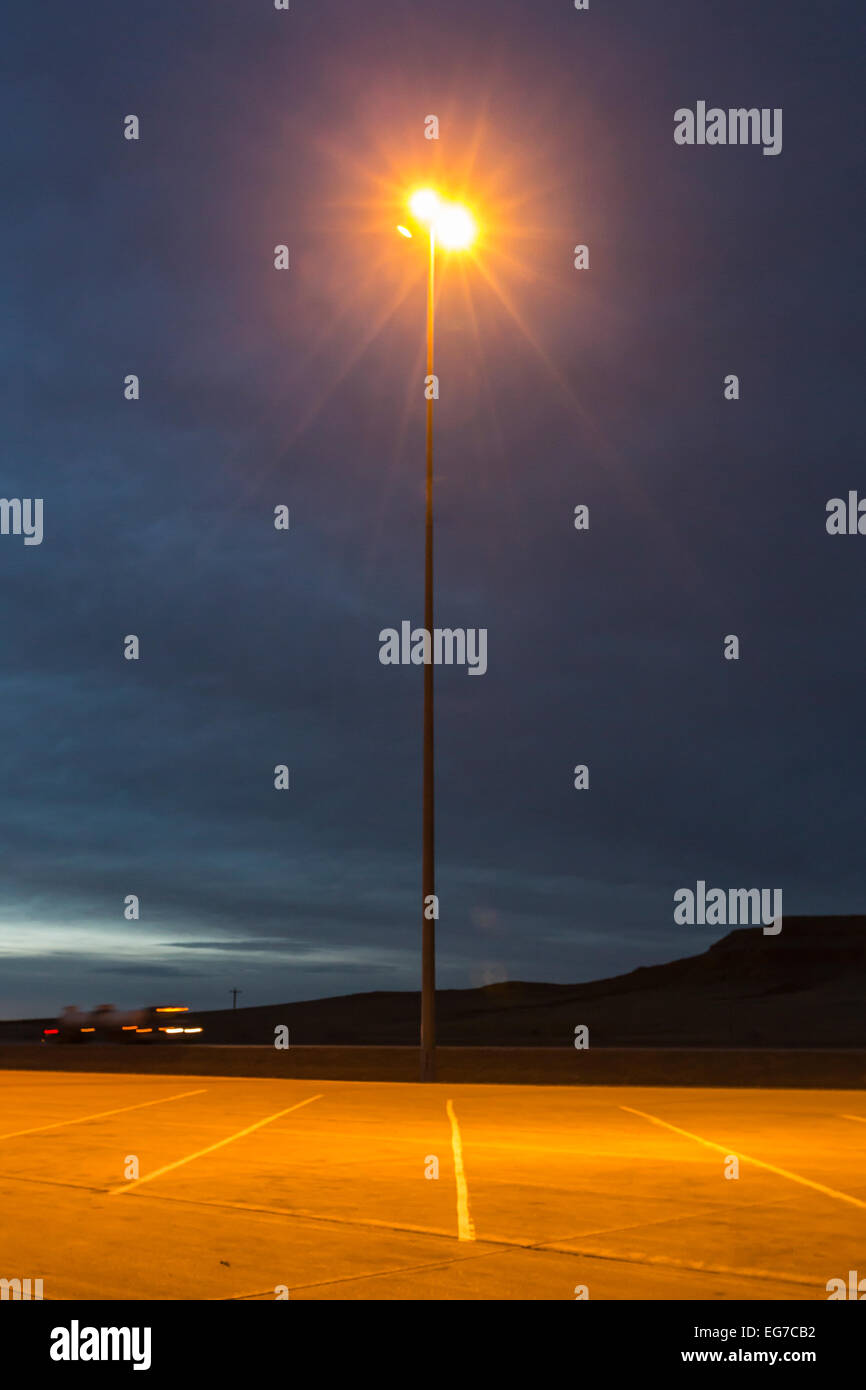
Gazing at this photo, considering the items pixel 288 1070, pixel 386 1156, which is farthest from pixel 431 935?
pixel 386 1156

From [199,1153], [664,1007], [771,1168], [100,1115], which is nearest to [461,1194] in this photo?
[771,1168]

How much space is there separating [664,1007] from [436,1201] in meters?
83.5

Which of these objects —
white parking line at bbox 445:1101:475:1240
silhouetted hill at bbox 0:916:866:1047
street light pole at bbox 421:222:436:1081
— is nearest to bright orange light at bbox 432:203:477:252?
street light pole at bbox 421:222:436:1081

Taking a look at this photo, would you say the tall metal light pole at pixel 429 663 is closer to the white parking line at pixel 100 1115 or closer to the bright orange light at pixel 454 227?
the bright orange light at pixel 454 227

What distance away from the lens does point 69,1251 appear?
891cm

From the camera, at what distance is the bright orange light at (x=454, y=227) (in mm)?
25828

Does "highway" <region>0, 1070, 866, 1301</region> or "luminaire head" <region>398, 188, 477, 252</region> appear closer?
"highway" <region>0, 1070, 866, 1301</region>

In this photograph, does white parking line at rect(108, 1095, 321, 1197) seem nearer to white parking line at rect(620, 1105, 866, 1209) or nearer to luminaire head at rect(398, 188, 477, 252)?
white parking line at rect(620, 1105, 866, 1209)

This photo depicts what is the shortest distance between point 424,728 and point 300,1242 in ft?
50.2

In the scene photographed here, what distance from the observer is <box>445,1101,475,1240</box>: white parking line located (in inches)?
369

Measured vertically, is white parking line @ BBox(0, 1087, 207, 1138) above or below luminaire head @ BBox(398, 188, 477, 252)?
below

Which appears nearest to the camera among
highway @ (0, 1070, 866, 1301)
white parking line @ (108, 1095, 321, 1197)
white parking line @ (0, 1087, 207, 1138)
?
highway @ (0, 1070, 866, 1301)
